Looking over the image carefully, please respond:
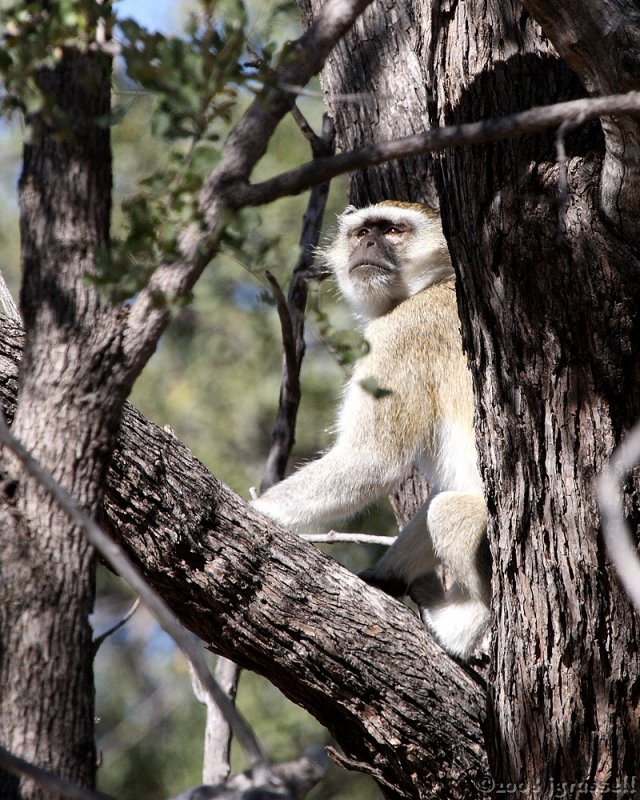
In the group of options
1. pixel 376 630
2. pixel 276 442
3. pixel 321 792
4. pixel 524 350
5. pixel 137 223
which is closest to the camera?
pixel 137 223

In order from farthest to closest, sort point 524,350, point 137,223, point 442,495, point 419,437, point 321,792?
1. point 321,792
2. point 419,437
3. point 442,495
4. point 524,350
5. point 137,223

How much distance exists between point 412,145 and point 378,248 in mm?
3047

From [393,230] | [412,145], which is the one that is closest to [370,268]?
[393,230]

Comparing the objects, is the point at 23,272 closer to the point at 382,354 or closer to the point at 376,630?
the point at 376,630

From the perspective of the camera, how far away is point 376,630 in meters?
3.22

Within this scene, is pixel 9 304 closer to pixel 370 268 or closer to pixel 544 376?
pixel 544 376

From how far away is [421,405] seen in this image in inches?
172

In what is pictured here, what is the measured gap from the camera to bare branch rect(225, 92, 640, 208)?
1.85 m

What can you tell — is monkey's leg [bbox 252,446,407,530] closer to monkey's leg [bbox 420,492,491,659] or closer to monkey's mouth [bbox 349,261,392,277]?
monkey's leg [bbox 420,492,491,659]

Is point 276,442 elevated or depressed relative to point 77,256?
elevated

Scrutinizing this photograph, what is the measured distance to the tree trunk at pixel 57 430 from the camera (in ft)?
Result: 6.01

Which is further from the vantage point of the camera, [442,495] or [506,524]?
[442,495]

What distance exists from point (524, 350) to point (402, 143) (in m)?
1.00

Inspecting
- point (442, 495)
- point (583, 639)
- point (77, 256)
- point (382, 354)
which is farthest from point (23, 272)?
point (382, 354)
